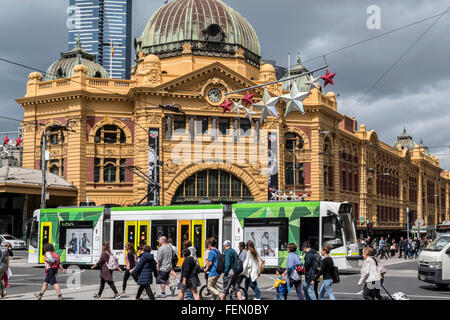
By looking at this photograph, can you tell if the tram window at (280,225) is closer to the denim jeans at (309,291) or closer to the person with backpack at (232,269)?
the denim jeans at (309,291)

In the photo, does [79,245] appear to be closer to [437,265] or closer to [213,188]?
[437,265]

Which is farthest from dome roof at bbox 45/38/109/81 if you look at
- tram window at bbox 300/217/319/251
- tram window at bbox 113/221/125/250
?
tram window at bbox 300/217/319/251

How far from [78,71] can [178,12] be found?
1321 cm

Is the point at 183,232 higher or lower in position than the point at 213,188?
lower

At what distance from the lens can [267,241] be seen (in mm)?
27391

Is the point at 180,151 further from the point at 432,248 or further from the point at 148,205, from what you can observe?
the point at 432,248

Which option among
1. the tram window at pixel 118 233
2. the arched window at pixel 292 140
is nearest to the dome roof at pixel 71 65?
the arched window at pixel 292 140

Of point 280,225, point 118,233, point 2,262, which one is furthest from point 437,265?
point 118,233

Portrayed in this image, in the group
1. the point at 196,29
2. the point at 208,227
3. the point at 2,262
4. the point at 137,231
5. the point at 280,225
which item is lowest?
the point at 2,262

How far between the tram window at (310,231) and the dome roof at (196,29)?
1294 inches

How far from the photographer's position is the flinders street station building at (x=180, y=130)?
50094 millimetres

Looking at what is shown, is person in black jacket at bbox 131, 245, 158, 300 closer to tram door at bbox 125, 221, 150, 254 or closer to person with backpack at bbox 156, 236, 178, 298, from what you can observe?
person with backpack at bbox 156, 236, 178, 298

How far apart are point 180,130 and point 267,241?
24.8 m

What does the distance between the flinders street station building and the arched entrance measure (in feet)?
0.29
